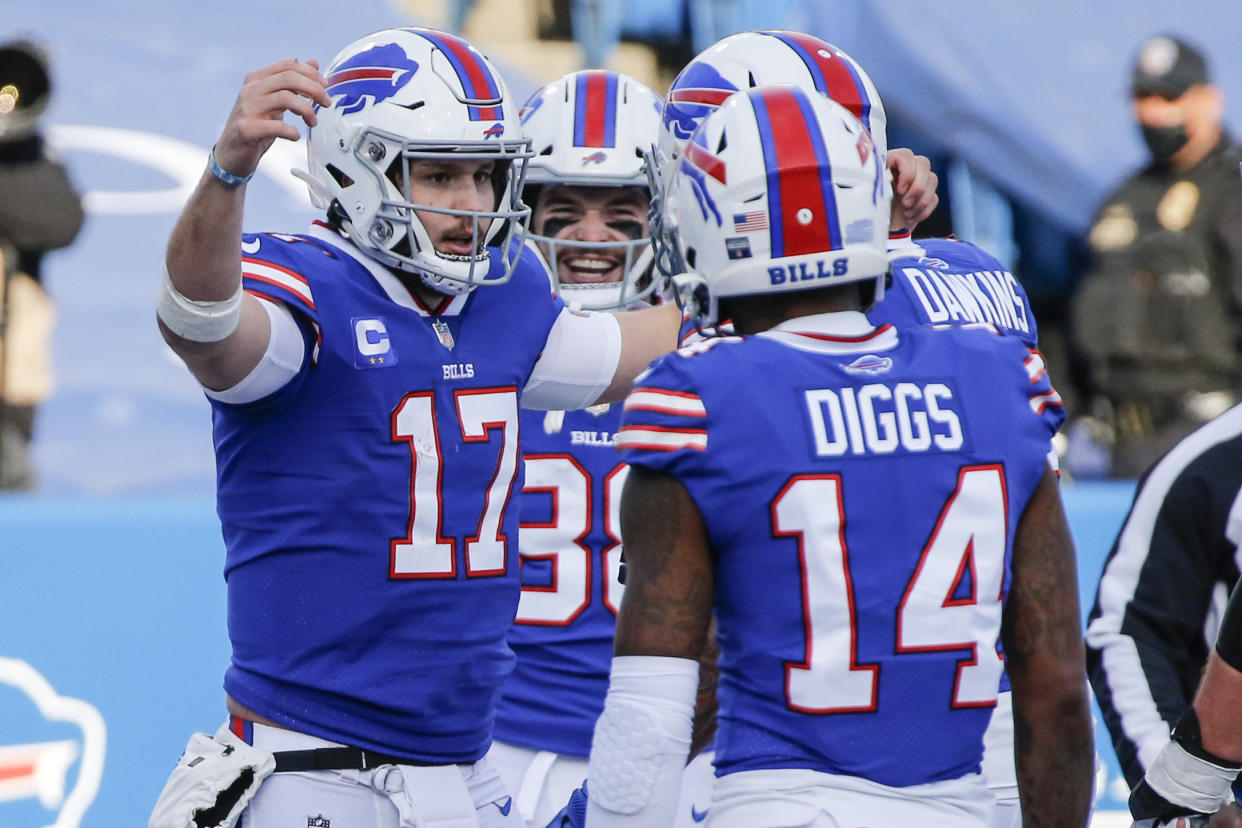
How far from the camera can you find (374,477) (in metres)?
2.64

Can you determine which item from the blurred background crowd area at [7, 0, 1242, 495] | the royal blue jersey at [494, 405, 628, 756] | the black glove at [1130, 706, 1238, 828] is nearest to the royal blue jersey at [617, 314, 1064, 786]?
the black glove at [1130, 706, 1238, 828]

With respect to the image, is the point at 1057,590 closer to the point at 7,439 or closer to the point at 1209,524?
the point at 1209,524

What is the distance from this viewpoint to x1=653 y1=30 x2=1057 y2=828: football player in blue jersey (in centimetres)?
284

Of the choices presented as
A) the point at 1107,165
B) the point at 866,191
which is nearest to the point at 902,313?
the point at 866,191

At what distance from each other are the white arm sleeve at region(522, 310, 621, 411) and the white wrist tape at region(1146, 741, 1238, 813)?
1.05 meters

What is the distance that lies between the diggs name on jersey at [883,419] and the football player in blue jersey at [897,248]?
577mm

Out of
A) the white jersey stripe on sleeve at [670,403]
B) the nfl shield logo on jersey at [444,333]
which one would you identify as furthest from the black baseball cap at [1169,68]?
the white jersey stripe on sleeve at [670,403]

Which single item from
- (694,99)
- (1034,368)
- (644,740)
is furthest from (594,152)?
(644,740)

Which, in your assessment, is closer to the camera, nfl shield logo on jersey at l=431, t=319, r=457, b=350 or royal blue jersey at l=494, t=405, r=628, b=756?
nfl shield logo on jersey at l=431, t=319, r=457, b=350

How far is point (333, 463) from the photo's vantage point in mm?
2633

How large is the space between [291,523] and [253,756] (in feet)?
1.10

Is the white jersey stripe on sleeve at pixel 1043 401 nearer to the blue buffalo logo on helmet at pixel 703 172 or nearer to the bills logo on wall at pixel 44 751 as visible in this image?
the blue buffalo logo on helmet at pixel 703 172

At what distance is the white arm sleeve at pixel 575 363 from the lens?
2.93 m

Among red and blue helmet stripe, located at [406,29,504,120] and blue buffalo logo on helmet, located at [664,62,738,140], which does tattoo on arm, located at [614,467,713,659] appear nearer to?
red and blue helmet stripe, located at [406,29,504,120]
